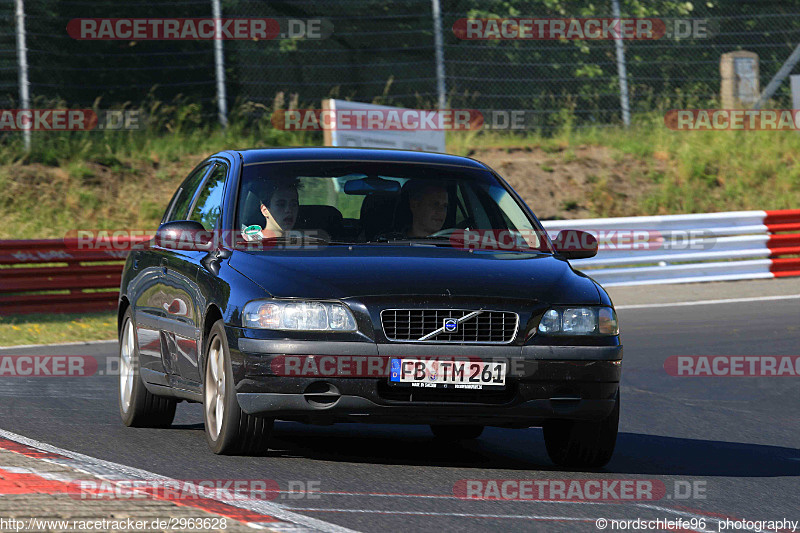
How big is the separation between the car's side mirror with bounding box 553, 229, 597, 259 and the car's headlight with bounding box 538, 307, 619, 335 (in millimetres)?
962

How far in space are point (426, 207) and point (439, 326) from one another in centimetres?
139

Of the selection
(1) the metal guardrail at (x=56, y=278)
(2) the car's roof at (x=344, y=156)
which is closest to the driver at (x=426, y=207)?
(2) the car's roof at (x=344, y=156)

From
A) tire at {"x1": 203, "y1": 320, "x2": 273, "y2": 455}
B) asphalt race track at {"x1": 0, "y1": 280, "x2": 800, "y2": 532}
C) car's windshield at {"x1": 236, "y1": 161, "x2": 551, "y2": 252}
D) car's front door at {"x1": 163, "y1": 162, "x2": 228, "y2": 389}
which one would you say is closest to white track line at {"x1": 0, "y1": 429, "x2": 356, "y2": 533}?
asphalt race track at {"x1": 0, "y1": 280, "x2": 800, "y2": 532}

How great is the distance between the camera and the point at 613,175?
25.7 meters

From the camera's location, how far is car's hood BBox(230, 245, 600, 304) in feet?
22.0

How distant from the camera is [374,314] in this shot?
6.61m

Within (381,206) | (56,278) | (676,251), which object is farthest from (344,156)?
(676,251)

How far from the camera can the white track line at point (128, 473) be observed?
17.6 feet

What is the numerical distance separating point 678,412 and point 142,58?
1612 centimetres

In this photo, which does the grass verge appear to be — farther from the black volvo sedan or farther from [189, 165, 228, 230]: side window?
the black volvo sedan

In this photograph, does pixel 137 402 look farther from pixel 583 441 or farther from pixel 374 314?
pixel 583 441

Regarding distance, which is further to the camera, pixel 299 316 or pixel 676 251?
pixel 676 251

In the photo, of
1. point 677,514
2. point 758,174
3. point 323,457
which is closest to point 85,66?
point 758,174

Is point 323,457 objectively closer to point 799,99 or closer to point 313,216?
point 313,216
